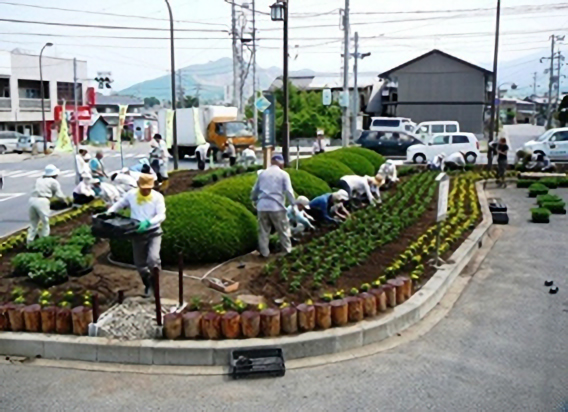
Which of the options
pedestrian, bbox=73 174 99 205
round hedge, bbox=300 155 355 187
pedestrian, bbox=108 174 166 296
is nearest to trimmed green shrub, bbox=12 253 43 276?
pedestrian, bbox=108 174 166 296

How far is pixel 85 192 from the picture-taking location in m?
16.6

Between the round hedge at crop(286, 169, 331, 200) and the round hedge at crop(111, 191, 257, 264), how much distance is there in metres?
3.55

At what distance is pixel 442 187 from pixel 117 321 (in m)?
5.43

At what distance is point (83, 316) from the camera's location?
6852mm

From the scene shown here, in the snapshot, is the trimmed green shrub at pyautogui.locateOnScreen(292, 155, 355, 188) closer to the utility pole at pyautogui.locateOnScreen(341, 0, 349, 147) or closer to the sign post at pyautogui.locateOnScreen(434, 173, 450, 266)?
the sign post at pyautogui.locateOnScreen(434, 173, 450, 266)

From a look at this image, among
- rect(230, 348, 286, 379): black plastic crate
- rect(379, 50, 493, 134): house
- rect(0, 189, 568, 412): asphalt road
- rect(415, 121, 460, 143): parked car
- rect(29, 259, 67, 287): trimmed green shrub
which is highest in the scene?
rect(379, 50, 493, 134): house

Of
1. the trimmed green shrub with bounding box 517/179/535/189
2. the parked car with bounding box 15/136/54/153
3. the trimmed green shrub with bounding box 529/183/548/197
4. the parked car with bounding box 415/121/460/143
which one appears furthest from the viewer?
the parked car with bounding box 15/136/54/153

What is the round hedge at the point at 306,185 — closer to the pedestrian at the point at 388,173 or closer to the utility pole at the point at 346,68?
the pedestrian at the point at 388,173

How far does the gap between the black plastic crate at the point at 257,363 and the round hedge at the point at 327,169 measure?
9.85 meters

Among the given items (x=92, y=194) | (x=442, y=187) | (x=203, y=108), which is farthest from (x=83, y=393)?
(x=203, y=108)

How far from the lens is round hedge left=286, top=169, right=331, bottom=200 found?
1366 cm

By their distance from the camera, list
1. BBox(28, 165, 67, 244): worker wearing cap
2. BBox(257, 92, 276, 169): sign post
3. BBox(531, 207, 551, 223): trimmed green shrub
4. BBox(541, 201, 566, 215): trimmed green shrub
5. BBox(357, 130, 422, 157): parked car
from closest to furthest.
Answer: BBox(28, 165, 67, 244): worker wearing cap < BBox(531, 207, 551, 223): trimmed green shrub < BBox(257, 92, 276, 169): sign post < BBox(541, 201, 566, 215): trimmed green shrub < BBox(357, 130, 422, 157): parked car

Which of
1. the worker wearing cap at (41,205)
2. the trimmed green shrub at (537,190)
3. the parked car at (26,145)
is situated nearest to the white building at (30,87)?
the parked car at (26,145)

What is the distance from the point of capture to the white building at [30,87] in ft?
169
